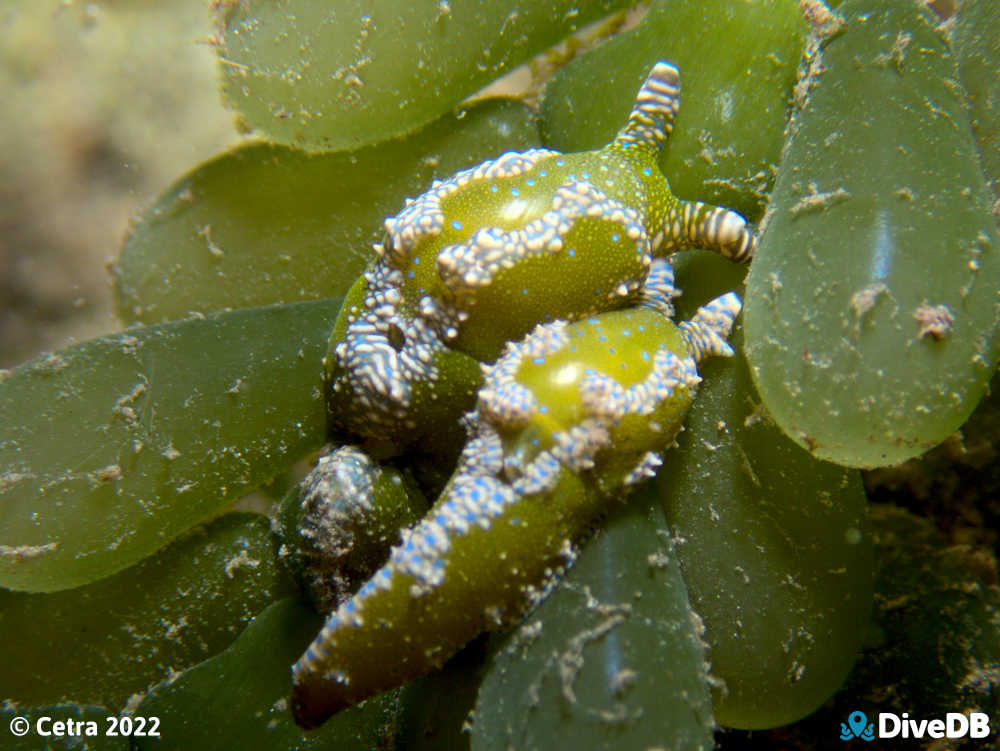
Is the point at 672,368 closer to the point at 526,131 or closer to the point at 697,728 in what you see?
the point at 697,728

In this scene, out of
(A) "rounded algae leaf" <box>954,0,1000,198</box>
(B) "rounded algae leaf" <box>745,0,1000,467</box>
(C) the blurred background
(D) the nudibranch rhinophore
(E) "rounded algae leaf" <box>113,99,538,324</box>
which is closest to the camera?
(B) "rounded algae leaf" <box>745,0,1000,467</box>

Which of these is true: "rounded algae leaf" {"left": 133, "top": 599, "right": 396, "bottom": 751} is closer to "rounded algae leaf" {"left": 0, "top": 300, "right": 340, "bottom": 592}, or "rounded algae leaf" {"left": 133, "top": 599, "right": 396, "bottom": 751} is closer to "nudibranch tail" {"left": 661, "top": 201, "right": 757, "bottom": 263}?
"rounded algae leaf" {"left": 0, "top": 300, "right": 340, "bottom": 592}

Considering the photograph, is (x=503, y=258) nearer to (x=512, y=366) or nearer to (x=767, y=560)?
(x=512, y=366)

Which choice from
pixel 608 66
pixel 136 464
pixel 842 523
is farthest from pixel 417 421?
pixel 608 66

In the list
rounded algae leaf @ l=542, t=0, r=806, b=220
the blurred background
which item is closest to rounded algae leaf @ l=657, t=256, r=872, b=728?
rounded algae leaf @ l=542, t=0, r=806, b=220

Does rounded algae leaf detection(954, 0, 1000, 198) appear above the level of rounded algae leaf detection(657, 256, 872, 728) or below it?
above
